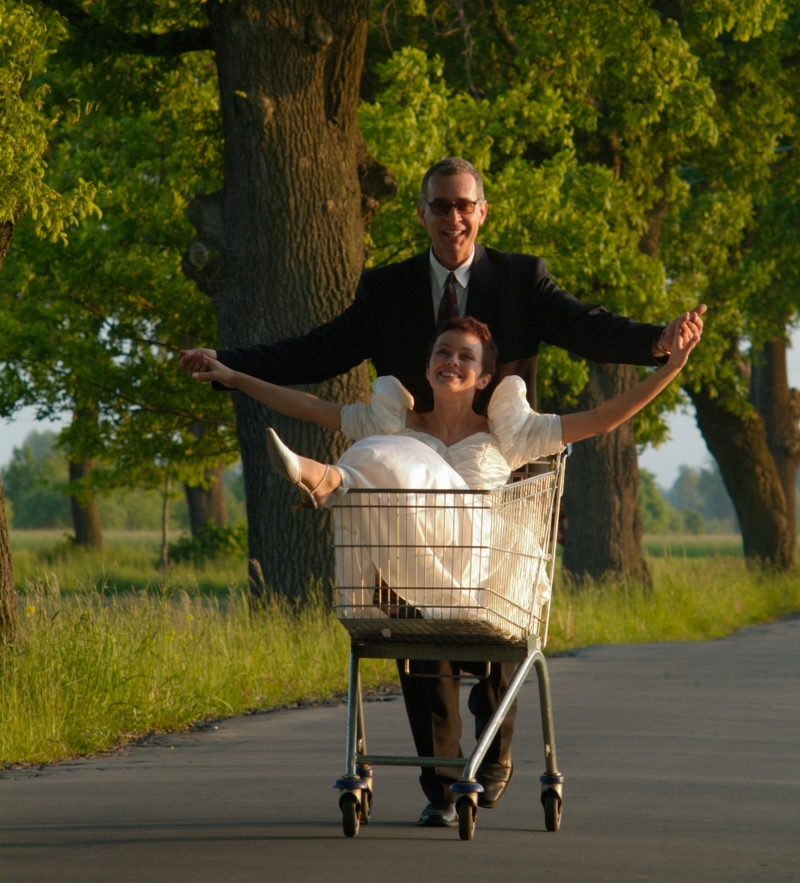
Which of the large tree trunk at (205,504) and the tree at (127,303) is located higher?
the tree at (127,303)

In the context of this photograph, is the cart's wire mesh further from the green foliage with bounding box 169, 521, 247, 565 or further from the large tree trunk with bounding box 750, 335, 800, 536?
the large tree trunk with bounding box 750, 335, 800, 536

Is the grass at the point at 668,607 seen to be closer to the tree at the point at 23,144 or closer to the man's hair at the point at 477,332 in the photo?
the tree at the point at 23,144

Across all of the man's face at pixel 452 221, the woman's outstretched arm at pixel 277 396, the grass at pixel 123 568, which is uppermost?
the man's face at pixel 452 221

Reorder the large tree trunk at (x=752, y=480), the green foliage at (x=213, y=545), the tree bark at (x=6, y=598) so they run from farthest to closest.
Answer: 1. the green foliage at (x=213, y=545)
2. the large tree trunk at (x=752, y=480)
3. the tree bark at (x=6, y=598)

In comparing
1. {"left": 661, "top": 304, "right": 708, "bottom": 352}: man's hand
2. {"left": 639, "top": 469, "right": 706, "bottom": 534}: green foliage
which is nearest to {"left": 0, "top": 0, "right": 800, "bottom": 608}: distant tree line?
{"left": 661, "top": 304, "right": 708, "bottom": 352}: man's hand

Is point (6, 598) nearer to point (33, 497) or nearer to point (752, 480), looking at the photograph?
point (752, 480)

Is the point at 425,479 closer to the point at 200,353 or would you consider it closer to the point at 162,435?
the point at 200,353

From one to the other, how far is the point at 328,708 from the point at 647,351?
5301mm

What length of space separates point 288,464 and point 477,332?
114 cm

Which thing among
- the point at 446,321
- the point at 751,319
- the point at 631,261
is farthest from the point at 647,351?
the point at 751,319

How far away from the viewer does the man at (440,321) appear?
5934mm

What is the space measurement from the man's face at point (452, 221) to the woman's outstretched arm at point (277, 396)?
0.68m

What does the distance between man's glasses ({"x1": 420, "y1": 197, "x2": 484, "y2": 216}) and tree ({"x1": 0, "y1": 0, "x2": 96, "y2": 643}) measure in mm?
3640

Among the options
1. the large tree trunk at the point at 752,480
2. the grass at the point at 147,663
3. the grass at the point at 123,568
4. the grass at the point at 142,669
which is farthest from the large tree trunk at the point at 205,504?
the grass at the point at 142,669
